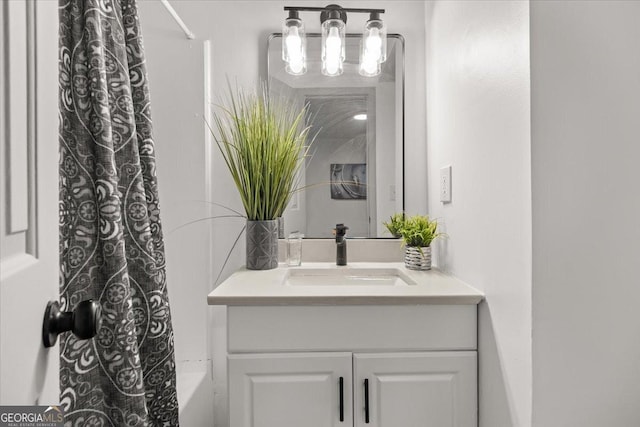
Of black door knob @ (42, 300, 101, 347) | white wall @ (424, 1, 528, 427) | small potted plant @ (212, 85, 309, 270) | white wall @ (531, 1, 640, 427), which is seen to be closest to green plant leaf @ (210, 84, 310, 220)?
small potted plant @ (212, 85, 309, 270)

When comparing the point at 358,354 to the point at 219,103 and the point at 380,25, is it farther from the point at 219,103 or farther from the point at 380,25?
the point at 380,25

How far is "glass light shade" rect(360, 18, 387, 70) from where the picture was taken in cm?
161

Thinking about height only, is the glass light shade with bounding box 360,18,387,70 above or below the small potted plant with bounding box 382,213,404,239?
above

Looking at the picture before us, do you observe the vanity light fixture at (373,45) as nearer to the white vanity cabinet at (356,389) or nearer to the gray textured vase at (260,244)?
the gray textured vase at (260,244)

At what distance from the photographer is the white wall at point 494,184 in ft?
2.90

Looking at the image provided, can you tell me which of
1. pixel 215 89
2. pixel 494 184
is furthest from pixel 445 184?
pixel 215 89

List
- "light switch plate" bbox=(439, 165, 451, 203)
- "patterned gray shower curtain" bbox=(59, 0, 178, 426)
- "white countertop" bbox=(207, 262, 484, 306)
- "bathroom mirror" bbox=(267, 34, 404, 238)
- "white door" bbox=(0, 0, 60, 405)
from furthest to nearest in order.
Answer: "bathroom mirror" bbox=(267, 34, 404, 238) → "light switch plate" bbox=(439, 165, 451, 203) → "white countertop" bbox=(207, 262, 484, 306) → "patterned gray shower curtain" bbox=(59, 0, 178, 426) → "white door" bbox=(0, 0, 60, 405)

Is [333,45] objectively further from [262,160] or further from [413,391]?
[413,391]

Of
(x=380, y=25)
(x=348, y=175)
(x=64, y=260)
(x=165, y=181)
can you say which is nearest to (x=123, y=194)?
(x=64, y=260)

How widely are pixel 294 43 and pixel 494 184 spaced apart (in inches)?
39.9

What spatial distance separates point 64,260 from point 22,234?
408 mm

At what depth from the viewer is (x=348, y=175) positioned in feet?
5.56

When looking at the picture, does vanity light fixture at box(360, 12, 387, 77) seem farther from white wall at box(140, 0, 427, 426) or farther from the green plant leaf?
the green plant leaf

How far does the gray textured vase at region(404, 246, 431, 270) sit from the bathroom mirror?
239 millimetres
